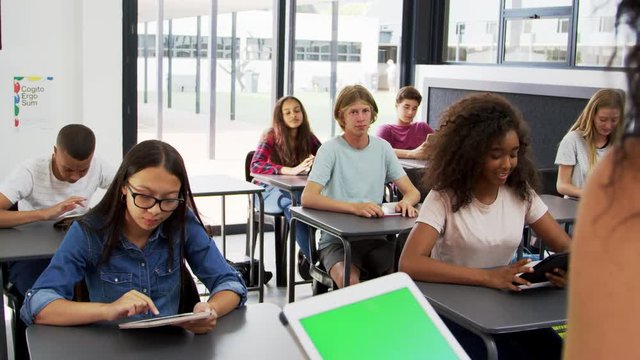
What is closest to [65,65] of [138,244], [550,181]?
[550,181]

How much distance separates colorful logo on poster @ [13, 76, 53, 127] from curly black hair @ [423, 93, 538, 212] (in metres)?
3.21

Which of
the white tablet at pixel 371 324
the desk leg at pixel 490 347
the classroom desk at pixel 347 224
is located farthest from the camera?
the classroom desk at pixel 347 224

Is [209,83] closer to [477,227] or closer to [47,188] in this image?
[47,188]

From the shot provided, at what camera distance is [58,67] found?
5.00 metres

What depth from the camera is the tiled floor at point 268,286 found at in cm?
440

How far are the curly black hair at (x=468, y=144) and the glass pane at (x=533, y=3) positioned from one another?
3043 mm

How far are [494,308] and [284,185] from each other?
231 centimetres

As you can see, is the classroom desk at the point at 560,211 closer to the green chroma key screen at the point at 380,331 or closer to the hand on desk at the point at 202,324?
the hand on desk at the point at 202,324

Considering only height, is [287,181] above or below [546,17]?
below

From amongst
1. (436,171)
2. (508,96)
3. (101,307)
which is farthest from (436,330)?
(508,96)

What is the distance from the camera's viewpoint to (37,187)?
3330mm

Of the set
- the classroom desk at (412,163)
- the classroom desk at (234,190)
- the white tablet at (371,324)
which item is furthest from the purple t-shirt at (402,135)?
the white tablet at (371,324)

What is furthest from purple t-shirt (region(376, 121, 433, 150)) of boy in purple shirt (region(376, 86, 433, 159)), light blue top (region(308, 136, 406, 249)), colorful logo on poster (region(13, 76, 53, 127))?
colorful logo on poster (region(13, 76, 53, 127))

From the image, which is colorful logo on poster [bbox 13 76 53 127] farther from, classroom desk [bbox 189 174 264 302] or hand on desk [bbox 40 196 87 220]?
hand on desk [bbox 40 196 87 220]
